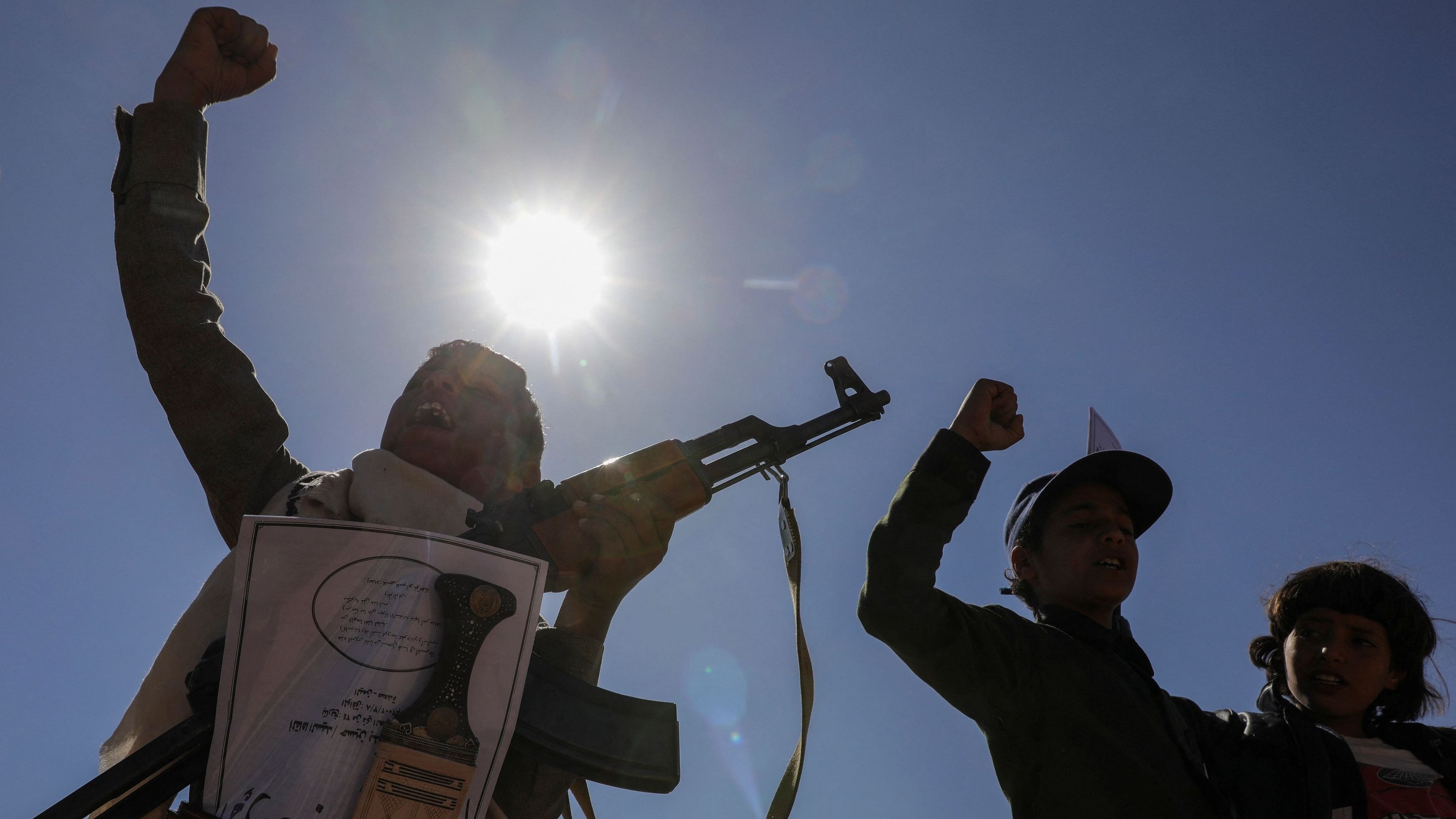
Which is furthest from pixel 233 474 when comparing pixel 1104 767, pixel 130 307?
pixel 1104 767

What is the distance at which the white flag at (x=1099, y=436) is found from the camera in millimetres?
3525

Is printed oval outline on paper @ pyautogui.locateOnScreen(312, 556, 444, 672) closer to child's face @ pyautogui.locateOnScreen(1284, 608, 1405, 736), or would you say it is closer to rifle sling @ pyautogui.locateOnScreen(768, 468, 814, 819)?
rifle sling @ pyautogui.locateOnScreen(768, 468, 814, 819)

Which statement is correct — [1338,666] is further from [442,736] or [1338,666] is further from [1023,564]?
[442,736]

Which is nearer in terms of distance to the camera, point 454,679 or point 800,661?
point 454,679

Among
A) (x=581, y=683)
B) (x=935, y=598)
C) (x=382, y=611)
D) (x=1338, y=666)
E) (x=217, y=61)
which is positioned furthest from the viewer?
(x=217, y=61)

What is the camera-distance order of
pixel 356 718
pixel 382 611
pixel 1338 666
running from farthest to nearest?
pixel 1338 666, pixel 382 611, pixel 356 718

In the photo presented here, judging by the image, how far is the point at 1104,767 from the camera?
2.54m

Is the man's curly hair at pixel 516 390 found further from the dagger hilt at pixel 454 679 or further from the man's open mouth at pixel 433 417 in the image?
the dagger hilt at pixel 454 679

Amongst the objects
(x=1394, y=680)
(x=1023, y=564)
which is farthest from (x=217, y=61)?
(x=1394, y=680)

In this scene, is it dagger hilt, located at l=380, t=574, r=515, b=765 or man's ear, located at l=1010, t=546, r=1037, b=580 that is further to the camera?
man's ear, located at l=1010, t=546, r=1037, b=580

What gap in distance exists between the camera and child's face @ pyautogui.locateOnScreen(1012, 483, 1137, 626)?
301 cm

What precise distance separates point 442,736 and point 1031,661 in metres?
1.68

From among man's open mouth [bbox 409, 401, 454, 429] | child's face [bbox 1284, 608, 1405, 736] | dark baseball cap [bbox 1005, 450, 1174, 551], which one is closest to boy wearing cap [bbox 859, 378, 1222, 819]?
dark baseball cap [bbox 1005, 450, 1174, 551]

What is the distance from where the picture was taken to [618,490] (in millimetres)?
3168
